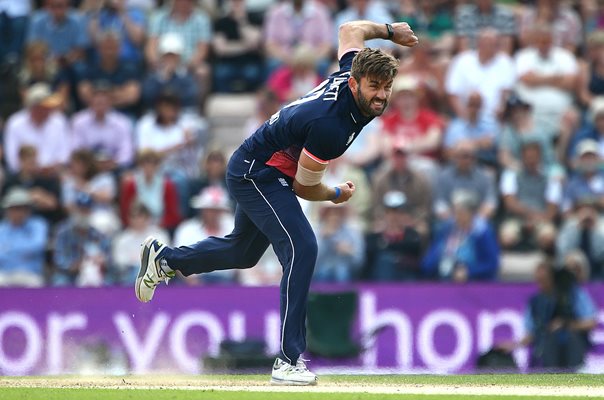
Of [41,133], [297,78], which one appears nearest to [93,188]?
[41,133]

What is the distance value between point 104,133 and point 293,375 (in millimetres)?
7317

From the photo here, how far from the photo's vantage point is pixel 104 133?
16.0 metres

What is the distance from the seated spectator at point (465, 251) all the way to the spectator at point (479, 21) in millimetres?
3383

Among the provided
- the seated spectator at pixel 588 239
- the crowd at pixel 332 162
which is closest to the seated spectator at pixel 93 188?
the crowd at pixel 332 162

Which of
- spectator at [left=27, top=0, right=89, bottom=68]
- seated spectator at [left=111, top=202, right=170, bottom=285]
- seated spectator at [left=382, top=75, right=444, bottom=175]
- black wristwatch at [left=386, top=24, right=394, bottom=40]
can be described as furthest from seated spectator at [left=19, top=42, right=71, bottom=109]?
black wristwatch at [left=386, top=24, right=394, bottom=40]

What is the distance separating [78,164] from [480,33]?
5253 mm

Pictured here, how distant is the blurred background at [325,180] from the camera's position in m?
13.3

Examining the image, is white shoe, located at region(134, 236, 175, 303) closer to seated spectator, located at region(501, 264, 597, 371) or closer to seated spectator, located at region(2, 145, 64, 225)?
seated spectator, located at region(501, 264, 597, 371)

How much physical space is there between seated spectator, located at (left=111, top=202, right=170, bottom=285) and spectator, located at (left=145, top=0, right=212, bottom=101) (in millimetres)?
2709

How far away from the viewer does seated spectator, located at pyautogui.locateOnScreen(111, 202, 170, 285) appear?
563 inches

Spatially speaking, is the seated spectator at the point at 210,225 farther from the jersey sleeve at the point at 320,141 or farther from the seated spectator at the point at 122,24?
the jersey sleeve at the point at 320,141

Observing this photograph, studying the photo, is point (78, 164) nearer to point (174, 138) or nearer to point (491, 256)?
point (174, 138)

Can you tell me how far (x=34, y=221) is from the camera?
14836 millimetres

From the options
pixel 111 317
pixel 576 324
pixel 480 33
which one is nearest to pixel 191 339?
pixel 111 317
